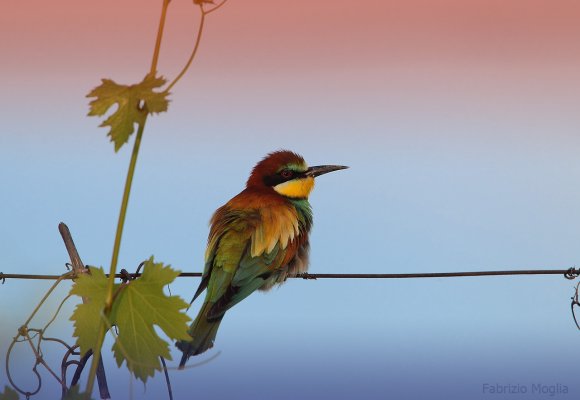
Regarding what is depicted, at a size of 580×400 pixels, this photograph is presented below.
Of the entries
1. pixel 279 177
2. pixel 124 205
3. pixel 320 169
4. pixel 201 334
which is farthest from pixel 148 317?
pixel 320 169

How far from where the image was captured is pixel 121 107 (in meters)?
0.50

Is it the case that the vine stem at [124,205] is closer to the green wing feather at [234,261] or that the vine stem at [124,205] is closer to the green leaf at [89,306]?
the green leaf at [89,306]

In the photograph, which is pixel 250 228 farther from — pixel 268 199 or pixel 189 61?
pixel 189 61

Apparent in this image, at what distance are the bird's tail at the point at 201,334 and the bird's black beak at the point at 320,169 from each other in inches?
38.8

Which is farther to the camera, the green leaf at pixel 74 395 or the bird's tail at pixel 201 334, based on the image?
the bird's tail at pixel 201 334

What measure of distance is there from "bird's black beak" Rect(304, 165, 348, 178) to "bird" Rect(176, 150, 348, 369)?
0.07 feet

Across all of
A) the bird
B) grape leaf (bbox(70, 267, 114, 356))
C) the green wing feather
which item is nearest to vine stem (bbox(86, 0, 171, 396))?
grape leaf (bbox(70, 267, 114, 356))

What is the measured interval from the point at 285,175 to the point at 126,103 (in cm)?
219

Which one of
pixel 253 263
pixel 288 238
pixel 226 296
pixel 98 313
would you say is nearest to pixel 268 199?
pixel 288 238

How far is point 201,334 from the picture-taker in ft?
5.89

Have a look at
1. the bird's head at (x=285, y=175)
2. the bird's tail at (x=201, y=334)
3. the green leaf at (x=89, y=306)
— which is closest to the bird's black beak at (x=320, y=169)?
the bird's head at (x=285, y=175)

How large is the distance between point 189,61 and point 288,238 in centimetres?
184

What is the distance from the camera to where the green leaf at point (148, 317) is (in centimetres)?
54

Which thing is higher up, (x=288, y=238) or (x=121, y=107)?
(x=288, y=238)
